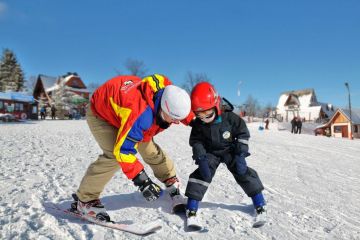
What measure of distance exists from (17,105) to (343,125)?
4180 cm

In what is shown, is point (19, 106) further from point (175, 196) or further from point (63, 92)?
point (175, 196)

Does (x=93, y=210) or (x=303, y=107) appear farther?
(x=303, y=107)

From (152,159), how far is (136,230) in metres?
1.11

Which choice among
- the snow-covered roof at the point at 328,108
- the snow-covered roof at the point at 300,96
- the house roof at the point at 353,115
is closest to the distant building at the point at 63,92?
the house roof at the point at 353,115

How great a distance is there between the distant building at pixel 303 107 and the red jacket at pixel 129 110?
6406 cm

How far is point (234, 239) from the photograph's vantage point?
267 cm

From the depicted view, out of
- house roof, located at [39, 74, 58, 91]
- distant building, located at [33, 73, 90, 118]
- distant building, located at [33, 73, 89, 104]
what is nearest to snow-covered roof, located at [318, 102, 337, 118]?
distant building, located at [33, 73, 90, 118]

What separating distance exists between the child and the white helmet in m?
0.28

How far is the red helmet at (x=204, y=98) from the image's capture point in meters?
3.21

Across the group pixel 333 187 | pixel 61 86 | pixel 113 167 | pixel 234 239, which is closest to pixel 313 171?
pixel 333 187

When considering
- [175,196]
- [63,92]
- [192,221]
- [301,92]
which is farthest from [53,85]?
[192,221]

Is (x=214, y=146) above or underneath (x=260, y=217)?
above

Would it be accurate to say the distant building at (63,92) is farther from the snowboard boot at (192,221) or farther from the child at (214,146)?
the snowboard boot at (192,221)

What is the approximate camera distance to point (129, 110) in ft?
9.42
